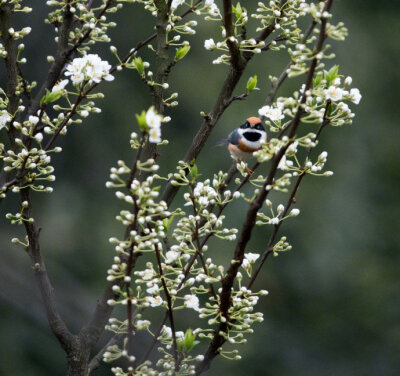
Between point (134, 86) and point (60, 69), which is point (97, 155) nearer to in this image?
point (134, 86)

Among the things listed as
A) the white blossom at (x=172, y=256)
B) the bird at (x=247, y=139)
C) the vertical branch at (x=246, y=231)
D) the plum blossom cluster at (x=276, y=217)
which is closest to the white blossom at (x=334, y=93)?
the vertical branch at (x=246, y=231)

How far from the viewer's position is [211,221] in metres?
1.67

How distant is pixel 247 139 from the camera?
254 cm

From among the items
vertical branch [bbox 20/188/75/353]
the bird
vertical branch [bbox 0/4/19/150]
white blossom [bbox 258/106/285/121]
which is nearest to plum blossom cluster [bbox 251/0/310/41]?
white blossom [bbox 258/106/285/121]

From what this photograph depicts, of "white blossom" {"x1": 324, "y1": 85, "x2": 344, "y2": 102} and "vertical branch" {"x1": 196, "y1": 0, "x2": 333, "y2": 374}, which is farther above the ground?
"white blossom" {"x1": 324, "y1": 85, "x2": 344, "y2": 102}

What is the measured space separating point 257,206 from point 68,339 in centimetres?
75

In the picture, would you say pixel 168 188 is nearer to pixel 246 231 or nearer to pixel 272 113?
pixel 272 113

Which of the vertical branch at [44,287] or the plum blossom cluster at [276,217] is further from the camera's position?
the vertical branch at [44,287]

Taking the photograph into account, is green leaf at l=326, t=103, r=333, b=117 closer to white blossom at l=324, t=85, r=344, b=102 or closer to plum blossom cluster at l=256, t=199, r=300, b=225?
white blossom at l=324, t=85, r=344, b=102

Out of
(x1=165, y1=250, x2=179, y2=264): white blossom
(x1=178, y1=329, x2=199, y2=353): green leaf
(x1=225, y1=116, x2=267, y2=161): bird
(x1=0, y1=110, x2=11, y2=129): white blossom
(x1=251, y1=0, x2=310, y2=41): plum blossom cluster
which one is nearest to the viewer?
(x1=178, y1=329, x2=199, y2=353): green leaf

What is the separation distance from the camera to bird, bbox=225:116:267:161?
2.50 m

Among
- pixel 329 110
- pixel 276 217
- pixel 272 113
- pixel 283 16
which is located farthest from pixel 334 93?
pixel 283 16

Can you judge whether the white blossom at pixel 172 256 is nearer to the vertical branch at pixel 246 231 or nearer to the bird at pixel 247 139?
the vertical branch at pixel 246 231

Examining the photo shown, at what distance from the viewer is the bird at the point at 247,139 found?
250 cm
